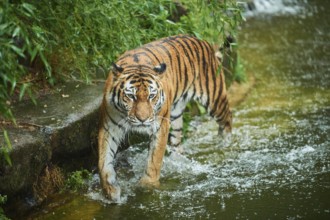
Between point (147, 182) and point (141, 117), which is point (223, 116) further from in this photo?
point (141, 117)

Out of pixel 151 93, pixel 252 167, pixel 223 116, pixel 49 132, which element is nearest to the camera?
pixel 151 93

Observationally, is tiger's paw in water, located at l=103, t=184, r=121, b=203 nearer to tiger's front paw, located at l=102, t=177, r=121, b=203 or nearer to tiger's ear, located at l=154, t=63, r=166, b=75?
tiger's front paw, located at l=102, t=177, r=121, b=203

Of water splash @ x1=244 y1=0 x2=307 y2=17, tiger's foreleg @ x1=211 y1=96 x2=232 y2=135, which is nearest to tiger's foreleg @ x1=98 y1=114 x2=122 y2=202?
tiger's foreleg @ x1=211 y1=96 x2=232 y2=135

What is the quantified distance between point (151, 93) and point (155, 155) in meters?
0.62

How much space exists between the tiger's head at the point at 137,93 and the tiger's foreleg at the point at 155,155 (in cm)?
27

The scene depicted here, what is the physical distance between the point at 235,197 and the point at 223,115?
1.51m

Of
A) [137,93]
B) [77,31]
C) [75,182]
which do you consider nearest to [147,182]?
[75,182]

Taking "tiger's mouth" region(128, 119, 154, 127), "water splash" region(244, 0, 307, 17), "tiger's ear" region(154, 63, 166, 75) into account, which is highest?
"tiger's ear" region(154, 63, 166, 75)

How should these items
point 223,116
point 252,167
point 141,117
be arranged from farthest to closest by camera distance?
point 223,116 → point 252,167 → point 141,117

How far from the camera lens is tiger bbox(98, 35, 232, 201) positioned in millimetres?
5031

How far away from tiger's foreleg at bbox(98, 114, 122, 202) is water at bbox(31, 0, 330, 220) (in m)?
0.10

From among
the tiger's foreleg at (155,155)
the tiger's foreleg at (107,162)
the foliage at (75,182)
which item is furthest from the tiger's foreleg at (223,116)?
the foliage at (75,182)

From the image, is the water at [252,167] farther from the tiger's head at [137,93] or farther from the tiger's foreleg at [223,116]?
the tiger's head at [137,93]

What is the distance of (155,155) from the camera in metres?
5.40
